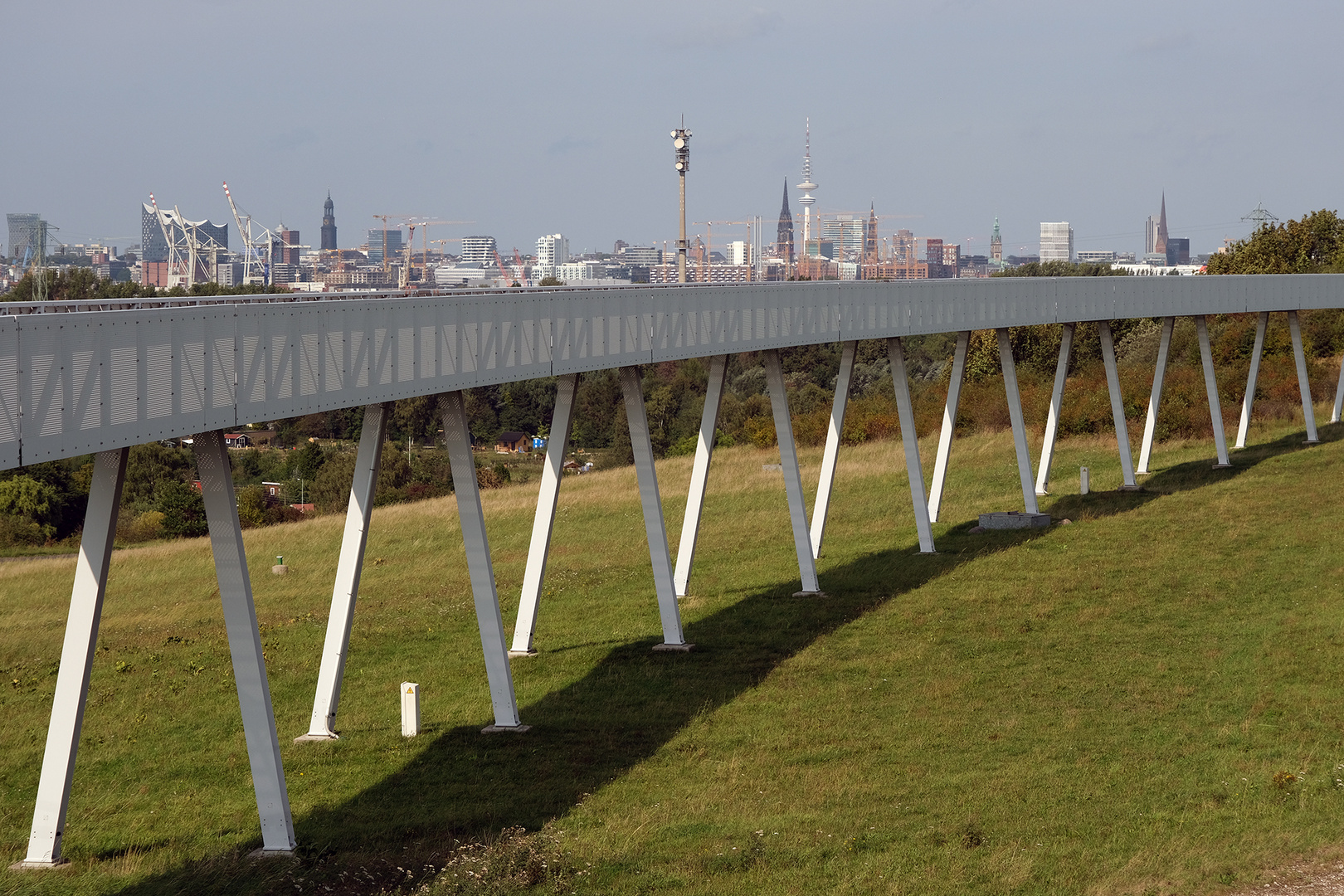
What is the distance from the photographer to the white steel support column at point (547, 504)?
68.0 feet

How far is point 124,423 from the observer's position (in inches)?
426

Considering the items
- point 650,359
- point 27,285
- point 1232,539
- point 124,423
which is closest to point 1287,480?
point 1232,539

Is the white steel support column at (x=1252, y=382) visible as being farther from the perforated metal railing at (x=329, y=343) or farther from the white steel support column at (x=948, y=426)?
the perforated metal railing at (x=329, y=343)

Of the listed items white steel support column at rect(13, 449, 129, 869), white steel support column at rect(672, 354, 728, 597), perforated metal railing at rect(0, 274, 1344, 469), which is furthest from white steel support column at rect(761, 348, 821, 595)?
white steel support column at rect(13, 449, 129, 869)

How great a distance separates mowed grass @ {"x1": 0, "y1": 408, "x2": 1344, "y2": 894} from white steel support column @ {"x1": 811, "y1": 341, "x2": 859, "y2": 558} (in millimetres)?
1175

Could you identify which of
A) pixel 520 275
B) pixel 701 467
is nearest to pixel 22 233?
pixel 520 275

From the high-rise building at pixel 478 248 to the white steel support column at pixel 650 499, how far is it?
4650 inches

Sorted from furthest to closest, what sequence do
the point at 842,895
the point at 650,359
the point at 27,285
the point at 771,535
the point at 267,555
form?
the point at 27,285, the point at 267,555, the point at 771,535, the point at 650,359, the point at 842,895

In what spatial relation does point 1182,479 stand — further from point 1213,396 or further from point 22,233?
point 22,233

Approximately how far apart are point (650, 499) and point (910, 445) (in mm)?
10185

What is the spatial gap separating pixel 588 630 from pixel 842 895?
42.3ft

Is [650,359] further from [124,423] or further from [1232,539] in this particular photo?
[1232,539]

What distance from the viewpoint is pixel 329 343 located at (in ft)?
44.5

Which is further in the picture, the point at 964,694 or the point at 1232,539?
the point at 1232,539
